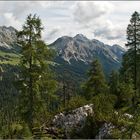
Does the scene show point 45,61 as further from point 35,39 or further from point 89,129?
point 89,129

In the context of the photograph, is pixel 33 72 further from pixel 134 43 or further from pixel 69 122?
pixel 134 43

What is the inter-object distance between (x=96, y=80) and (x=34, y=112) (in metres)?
22.4

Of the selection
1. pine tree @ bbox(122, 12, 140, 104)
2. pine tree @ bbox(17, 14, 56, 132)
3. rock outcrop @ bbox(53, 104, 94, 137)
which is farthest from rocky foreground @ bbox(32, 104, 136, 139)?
pine tree @ bbox(122, 12, 140, 104)

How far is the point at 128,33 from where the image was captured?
156 ft

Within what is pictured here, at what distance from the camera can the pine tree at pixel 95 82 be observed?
170 feet

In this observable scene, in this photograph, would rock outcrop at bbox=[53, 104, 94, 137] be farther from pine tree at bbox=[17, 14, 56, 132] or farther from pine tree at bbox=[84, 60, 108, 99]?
pine tree at bbox=[84, 60, 108, 99]

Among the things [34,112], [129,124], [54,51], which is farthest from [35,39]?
[129,124]

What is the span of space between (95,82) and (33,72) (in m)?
23.1

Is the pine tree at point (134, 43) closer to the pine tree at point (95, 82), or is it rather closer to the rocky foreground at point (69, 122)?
the pine tree at point (95, 82)

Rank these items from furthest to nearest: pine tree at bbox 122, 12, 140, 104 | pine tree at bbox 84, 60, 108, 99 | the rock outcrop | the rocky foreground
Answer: pine tree at bbox 84, 60, 108, 99 < pine tree at bbox 122, 12, 140, 104 < the rock outcrop < the rocky foreground

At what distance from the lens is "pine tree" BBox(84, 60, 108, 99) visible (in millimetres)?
51938

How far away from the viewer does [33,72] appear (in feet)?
102

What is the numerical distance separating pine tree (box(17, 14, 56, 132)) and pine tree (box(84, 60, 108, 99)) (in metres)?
20.4

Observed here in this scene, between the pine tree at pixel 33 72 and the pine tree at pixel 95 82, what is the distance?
20.4 m
